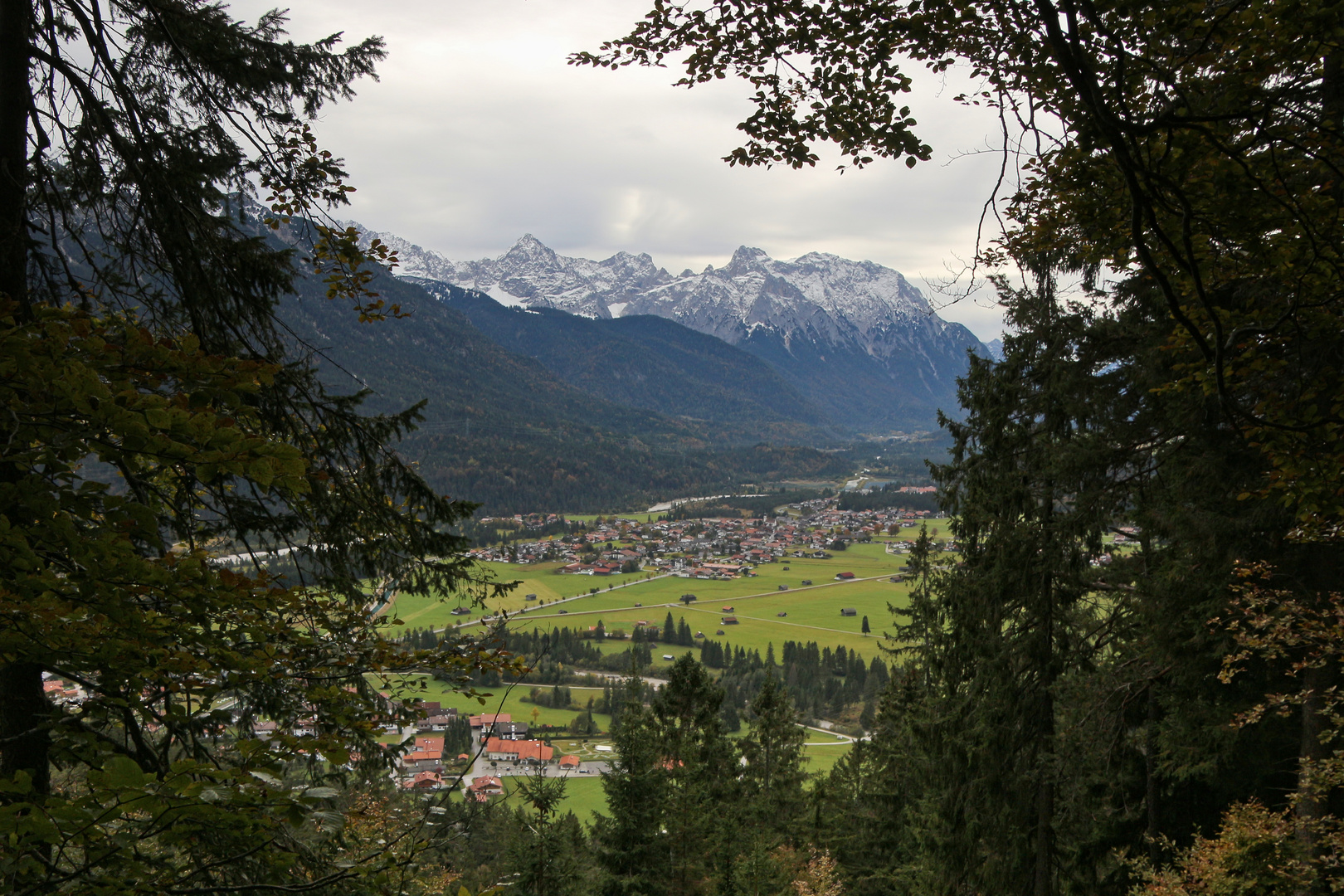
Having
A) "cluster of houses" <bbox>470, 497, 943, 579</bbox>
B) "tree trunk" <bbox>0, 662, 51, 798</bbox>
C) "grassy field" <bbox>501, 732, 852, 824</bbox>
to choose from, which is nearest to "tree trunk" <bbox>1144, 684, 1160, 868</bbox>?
"tree trunk" <bbox>0, 662, 51, 798</bbox>

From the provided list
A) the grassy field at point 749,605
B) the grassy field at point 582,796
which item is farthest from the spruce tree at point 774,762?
the grassy field at point 749,605

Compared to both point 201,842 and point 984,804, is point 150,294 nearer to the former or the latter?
point 201,842

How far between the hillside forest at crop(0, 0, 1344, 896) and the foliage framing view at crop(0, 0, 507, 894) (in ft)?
0.07

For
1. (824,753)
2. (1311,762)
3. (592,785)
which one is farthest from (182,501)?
(824,753)

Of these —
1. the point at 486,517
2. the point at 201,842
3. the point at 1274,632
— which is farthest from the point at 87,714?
the point at 486,517

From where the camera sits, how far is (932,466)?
36.9 feet

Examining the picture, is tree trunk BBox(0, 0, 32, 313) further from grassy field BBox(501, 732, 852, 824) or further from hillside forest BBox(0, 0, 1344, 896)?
grassy field BBox(501, 732, 852, 824)

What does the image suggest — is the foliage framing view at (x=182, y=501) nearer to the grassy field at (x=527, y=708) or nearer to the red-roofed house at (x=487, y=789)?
the red-roofed house at (x=487, y=789)

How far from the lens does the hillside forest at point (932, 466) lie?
1.98 meters

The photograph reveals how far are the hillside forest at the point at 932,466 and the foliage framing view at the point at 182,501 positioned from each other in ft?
0.07

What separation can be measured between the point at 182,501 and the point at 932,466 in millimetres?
9890

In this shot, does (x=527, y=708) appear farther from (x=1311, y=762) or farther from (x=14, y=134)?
(x=14, y=134)

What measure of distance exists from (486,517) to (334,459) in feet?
362

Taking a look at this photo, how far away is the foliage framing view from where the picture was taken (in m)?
1.83
